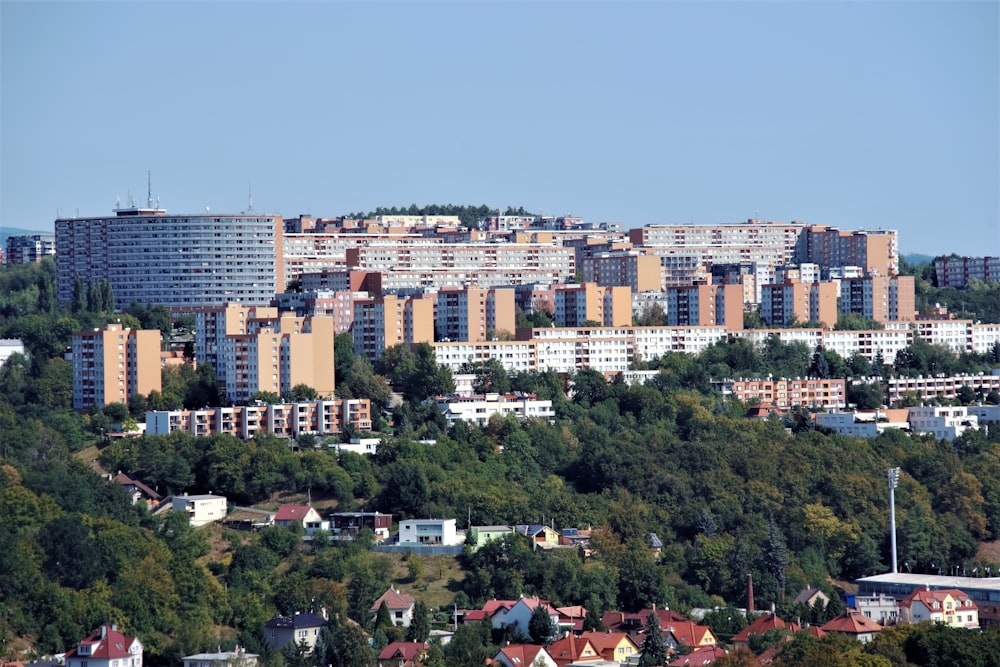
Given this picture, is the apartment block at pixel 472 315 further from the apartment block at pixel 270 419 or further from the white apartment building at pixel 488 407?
the apartment block at pixel 270 419

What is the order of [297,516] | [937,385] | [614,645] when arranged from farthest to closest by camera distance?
1. [937,385]
2. [297,516]
3. [614,645]

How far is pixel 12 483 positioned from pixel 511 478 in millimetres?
7443

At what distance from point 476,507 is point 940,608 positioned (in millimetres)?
6850

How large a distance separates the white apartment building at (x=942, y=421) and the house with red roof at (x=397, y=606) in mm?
12763

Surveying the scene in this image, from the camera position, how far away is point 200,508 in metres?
32.3

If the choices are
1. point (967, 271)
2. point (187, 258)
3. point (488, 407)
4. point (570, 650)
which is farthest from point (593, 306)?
point (570, 650)

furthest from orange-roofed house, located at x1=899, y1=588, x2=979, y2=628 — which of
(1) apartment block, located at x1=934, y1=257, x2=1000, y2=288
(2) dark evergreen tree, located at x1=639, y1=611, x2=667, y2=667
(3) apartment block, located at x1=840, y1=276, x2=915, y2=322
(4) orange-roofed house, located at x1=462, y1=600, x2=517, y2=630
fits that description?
(1) apartment block, located at x1=934, y1=257, x2=1000, y2=288

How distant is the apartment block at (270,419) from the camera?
35344 millimetres

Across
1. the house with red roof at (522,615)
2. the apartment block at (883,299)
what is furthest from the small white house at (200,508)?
the apartment block at (883,299)

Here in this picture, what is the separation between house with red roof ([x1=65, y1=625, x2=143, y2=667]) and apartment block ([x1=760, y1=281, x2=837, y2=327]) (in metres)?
21.7

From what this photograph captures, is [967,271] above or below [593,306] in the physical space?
above

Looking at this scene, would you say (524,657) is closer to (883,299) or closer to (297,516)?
(297,516)

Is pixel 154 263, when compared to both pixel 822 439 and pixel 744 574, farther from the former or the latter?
pixel 744 574

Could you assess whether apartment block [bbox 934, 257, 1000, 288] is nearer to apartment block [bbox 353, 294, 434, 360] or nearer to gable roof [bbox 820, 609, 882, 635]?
apartment block [bbox 353, 294, 434, 360]
